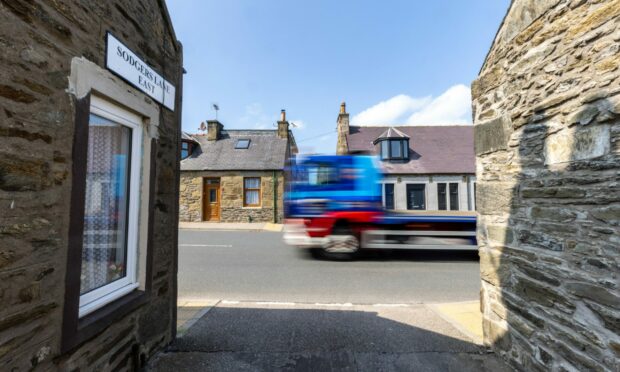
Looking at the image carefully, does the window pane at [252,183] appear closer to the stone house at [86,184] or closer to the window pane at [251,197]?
the window pane at [251,197]

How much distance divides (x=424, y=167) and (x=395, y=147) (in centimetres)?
224

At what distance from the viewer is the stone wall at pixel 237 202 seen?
19.0m

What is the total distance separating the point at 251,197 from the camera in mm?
19391

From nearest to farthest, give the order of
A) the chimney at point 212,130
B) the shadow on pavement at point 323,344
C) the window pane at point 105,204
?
the window pane at point 105,204
the shadow on pavement at point 323,344
the chimney at point 212,130

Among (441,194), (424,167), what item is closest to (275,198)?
(424,167)

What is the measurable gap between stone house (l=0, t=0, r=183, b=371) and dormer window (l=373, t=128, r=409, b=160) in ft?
58.0

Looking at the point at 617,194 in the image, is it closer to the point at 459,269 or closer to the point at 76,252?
the point at 76,252

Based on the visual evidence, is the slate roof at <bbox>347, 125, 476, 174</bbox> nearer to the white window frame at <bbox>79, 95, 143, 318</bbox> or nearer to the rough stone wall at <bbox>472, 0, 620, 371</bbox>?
the rough stone wall at <bbox>472, 0, 620, 371</bbox>

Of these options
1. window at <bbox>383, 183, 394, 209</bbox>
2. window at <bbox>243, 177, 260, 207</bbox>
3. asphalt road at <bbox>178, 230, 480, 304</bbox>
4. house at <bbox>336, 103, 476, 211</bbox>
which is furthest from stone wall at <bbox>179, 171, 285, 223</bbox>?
asphalt road at <bbox>178, 230, 480, 304</bbox>

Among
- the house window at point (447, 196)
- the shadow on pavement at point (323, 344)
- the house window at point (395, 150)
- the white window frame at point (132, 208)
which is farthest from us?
the house window at point (395, 150)

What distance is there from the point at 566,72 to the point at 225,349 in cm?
413

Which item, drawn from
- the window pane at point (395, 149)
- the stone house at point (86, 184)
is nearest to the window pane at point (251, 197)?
the window pane at point (395, 149)

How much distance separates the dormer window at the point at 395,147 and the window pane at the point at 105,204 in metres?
18.4

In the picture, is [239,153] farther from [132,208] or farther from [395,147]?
[132,208]
